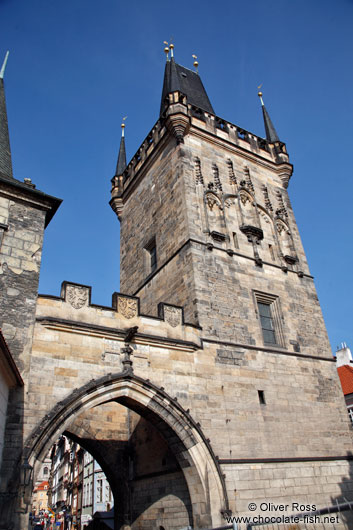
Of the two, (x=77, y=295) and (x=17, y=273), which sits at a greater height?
(x=17, y=273)

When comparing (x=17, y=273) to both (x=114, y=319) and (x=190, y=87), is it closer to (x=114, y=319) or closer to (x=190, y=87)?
(x=114, y=319)

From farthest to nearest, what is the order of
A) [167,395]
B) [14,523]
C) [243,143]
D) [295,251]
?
[243,143] → [295,251] → [167,395] → [14,523]

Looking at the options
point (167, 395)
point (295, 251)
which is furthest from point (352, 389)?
point (167, 395)

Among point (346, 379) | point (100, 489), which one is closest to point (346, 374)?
point (346, 379)

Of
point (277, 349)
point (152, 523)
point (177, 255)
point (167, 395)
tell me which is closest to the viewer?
point (167, 395)

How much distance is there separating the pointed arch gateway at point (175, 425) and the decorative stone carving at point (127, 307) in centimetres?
138

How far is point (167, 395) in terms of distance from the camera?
28.6ft

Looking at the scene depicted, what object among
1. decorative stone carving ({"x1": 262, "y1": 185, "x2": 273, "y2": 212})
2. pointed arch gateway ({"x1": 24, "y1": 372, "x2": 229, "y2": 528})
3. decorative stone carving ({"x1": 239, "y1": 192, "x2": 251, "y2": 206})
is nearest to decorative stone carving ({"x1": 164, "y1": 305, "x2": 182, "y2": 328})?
pointed arch gateway ({"x1": 24, "y1": 372, "x2": 229, "y2": 528})

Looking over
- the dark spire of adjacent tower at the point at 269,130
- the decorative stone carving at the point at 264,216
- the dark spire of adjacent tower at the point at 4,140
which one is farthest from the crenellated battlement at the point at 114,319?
the dark spire of adjacent tower at the point at 269,130

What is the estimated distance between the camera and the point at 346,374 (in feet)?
71.4

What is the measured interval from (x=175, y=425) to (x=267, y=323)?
14.3 ft

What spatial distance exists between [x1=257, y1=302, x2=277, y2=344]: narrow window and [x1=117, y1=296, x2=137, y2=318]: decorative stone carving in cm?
391

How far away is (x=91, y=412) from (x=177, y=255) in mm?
4799

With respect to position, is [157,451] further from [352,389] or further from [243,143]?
[352,389]
